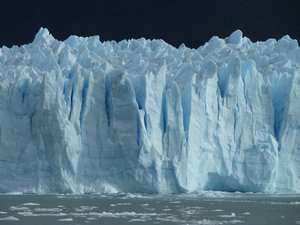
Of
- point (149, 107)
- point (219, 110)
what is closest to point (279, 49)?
point (219, 110)

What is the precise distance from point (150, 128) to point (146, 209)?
5262mm

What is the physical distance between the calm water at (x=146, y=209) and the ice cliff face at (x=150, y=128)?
46.0 inches

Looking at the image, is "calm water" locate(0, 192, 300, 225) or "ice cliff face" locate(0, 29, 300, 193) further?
"ice cliff face" locate(0, 29, 300, 193)

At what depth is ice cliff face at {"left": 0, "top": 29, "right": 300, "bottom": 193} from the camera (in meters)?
18.6

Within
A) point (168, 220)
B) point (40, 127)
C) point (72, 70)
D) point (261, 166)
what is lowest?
point (168, 220)

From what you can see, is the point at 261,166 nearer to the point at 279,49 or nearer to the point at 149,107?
the point at 149,107

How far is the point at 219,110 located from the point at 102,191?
4.32m

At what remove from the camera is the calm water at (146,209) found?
12.2 metres

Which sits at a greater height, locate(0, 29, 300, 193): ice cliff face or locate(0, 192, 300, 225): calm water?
locate(0, 29, 300, 193): ice cliff face

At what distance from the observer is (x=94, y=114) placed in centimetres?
1922

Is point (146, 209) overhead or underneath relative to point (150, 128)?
underneath

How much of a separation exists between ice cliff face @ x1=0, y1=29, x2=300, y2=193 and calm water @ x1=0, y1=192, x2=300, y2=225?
117 centimetres

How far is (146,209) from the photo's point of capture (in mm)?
14094

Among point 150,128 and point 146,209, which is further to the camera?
point 150,128
